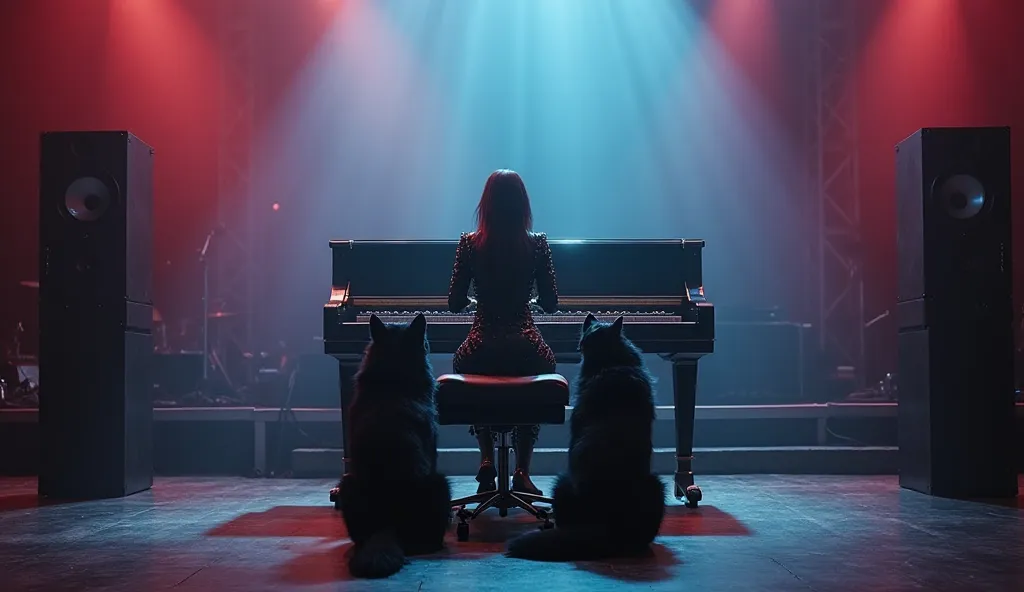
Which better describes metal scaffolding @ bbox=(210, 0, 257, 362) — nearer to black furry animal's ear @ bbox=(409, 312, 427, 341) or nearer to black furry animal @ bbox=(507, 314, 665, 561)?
black furry animal's ear @ bbox=(409, 312, 427, 341)

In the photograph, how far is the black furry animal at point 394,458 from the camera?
3.44 metres

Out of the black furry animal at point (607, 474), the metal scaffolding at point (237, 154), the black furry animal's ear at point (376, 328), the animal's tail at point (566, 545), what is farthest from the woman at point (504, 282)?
the metal scaffolding at point (237, 154)

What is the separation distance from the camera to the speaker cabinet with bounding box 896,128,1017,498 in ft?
17.7

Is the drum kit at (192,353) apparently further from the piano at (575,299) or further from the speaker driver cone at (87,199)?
the piano at (575,299)

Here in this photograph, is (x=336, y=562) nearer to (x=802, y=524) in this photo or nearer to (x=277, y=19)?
(x=802, y=524)

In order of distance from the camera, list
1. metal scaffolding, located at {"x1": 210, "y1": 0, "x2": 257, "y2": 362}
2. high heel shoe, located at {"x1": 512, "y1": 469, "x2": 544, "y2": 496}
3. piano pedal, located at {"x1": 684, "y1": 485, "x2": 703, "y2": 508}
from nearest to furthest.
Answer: high heel shoe, located at {"x1": 512, "y1": 469, "x2": 544, "y2": 496} < piano pedal, located at {"x1": 684, "y1": 485, "x2": 703, "y2": 508} < metal scaffolding, located at {"x1": 210, "y1": 0, "x2": 257, "y2": 362}

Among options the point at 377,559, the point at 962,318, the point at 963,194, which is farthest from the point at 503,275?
the point at 963,194

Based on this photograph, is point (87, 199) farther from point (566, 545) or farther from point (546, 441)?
point (566, 545)

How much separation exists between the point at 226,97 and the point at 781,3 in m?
6.18

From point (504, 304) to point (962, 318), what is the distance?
3.06 m

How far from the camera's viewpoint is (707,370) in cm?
827

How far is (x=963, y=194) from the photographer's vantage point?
559 centimetres

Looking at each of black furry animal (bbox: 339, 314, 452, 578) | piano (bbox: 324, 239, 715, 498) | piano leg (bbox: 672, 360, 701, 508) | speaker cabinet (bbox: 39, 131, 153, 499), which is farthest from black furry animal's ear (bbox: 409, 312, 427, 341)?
speaker cabinet (bbox: 39, 131, 153, 499)

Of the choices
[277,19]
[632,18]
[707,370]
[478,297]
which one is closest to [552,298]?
[478,297]
